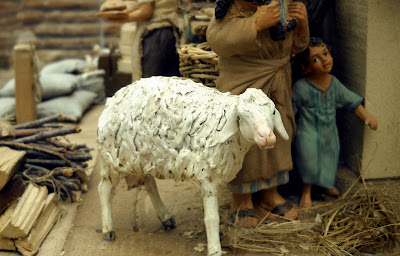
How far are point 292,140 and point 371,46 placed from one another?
2.94 feet

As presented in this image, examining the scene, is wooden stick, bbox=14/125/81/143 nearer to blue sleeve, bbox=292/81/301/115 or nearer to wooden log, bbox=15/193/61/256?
wooden log, bbox=15/193/61/256

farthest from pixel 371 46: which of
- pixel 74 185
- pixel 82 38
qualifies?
pixel 82 38

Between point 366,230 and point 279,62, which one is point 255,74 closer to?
point 279,62

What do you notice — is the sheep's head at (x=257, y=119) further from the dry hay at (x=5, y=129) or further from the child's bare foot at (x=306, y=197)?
the dry hay at (x=5, y=129)

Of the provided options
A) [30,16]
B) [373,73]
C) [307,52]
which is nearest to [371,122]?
[373,73]

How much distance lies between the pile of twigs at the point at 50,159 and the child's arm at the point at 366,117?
217cm

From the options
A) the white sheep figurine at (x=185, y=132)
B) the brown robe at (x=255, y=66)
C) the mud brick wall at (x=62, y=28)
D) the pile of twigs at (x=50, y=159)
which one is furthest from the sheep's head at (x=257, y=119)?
the mud brick wall at (x=62, y=28)

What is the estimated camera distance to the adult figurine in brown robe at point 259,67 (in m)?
3.76

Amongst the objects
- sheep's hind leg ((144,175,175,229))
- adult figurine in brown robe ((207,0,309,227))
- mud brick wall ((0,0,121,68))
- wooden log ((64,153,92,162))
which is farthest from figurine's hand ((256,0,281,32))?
mud brick wall ((0,0,121,68))

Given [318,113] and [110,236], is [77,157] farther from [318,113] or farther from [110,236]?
[318,113]

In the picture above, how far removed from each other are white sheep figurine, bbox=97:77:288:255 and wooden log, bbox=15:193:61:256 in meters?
0.78

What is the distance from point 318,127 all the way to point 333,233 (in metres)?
0.85

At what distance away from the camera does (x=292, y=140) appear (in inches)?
176

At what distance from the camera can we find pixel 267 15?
12.2ft
